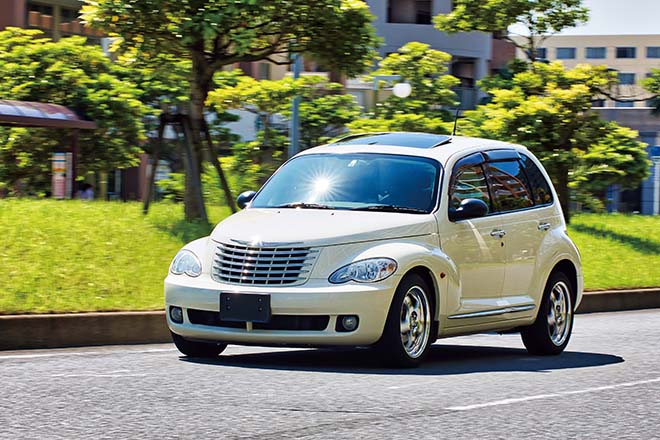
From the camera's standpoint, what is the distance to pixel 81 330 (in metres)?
11.9

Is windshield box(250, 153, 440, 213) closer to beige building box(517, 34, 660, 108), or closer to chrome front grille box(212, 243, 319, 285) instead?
chrome front grille box(212, 243, 319, 285)

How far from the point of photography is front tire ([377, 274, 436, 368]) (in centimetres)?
966

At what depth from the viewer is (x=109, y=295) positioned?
1320 centimetres

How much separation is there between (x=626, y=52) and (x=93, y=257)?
442 ft

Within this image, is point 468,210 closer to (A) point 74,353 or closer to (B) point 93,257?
(A) point 74,353

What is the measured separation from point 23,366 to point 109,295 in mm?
3529

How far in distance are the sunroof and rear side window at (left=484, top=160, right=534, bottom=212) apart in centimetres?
49

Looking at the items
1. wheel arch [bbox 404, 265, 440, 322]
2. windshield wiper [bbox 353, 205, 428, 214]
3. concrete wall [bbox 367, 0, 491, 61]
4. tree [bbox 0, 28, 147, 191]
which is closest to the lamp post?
tree [bbox 0, 28, 147, 191]

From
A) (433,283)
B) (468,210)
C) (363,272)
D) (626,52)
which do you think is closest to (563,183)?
(468,210)

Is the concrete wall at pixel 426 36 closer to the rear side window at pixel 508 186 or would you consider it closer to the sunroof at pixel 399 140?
the rear side window at pixel 508 186

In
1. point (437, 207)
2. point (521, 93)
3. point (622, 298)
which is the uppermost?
point (521, 93)

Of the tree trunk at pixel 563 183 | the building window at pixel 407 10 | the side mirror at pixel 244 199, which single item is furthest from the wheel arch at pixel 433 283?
the building window at pixel 407 10

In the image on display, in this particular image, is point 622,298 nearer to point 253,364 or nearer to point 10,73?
point 253,364

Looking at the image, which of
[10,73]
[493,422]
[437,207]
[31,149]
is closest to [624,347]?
[437,207]
